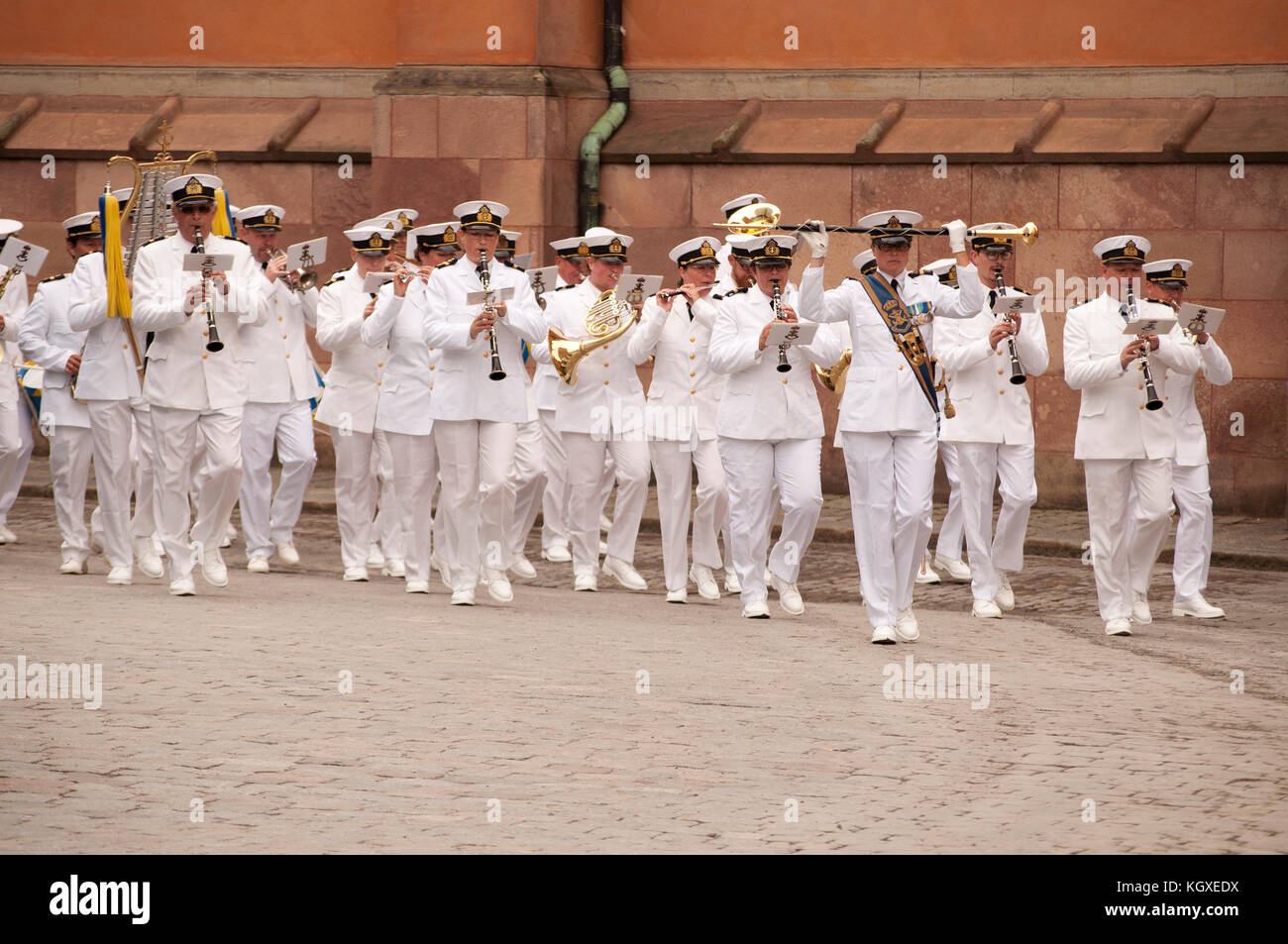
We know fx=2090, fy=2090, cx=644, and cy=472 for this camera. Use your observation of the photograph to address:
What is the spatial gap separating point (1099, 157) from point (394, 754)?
11.4 m

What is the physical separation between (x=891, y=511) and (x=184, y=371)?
409cm

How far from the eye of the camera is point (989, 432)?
12430 millimetres

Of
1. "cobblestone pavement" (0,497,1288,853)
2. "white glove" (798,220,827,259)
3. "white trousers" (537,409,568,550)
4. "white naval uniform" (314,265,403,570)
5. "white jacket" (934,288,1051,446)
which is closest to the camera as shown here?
"cobblestone pavement" (0,497,1288,853)

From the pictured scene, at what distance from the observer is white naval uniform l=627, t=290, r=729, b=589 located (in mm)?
12523

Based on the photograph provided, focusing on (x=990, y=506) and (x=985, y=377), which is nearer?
(x=990, y=506)

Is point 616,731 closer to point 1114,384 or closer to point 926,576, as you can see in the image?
point 1114,384

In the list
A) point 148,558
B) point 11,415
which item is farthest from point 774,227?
point 11,415

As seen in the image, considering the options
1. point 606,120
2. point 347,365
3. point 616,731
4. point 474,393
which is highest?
point 606,120

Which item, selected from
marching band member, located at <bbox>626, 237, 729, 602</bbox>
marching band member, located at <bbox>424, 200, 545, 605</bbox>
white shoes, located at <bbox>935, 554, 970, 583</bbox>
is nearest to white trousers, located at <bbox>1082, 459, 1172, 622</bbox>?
white shoes, located at <bbox>935, 554, 970, 583</bbox>

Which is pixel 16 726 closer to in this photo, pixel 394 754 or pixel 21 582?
pixel 394 754

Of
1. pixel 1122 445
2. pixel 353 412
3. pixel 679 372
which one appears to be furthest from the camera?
pixel 353 412

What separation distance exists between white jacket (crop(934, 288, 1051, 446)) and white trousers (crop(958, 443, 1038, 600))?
0.33 feet

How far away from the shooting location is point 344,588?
41.8ft

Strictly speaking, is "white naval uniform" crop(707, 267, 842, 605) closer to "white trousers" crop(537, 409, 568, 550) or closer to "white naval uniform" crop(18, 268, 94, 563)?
"white trousers" crop(537, 409, 568, 550)
